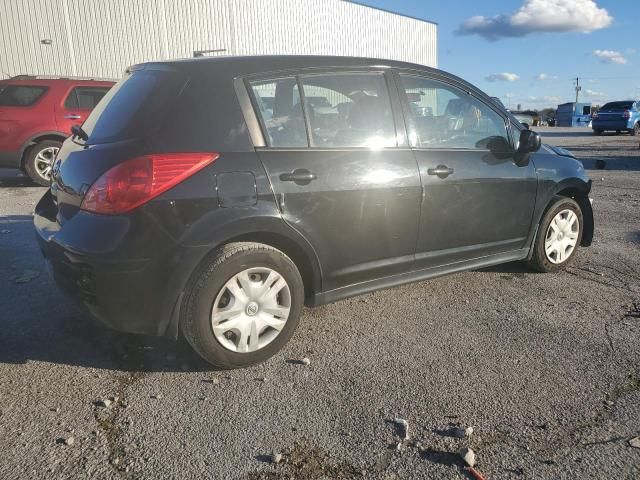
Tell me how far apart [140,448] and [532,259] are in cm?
354

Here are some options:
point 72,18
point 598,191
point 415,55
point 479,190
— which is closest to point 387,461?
point 479,190

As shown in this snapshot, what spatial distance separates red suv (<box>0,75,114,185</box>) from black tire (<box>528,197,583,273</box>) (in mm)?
7533

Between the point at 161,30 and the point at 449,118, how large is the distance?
19.6 metres

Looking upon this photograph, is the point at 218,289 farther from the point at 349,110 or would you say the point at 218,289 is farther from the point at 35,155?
the point at 35,155

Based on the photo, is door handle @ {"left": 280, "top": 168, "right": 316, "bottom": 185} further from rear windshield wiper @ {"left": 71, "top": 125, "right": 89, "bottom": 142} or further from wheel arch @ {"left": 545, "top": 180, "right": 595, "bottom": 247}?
wheel arch @ {"left": 545, "top": 180, "right": 595, "bottom": 247}

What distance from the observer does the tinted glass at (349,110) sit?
3199mm

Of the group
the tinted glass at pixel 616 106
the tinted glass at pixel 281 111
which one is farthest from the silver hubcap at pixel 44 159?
the tinted glass at pixel 616 106

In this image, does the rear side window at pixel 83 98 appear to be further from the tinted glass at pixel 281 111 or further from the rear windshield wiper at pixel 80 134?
the tinted glass at pixel 281 111

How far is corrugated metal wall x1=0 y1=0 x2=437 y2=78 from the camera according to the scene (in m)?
18.2

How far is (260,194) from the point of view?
2848 mm

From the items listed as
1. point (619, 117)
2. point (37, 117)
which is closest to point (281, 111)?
point (37, 117)

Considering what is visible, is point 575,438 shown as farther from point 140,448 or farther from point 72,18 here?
point 72,18

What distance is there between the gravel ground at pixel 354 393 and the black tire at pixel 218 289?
122 mm

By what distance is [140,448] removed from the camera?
2289mm
